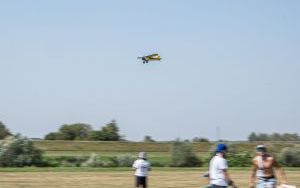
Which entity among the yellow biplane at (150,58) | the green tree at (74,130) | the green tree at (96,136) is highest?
the green tree at (74,130)

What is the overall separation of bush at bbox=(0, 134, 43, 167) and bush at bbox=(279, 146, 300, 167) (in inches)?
808

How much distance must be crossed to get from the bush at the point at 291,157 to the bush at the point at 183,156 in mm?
7261

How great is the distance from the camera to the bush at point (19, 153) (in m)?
51.0

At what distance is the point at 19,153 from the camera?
5206 cm

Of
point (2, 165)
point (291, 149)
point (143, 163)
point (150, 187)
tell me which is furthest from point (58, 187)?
point (291, 149)

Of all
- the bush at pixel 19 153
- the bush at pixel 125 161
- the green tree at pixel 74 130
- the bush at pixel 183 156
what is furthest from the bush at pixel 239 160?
the green tree at pixel 74 130

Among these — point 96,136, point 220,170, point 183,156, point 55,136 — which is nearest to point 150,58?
point 220,170

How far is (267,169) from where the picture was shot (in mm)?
14508

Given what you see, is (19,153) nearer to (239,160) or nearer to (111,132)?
(239,160)

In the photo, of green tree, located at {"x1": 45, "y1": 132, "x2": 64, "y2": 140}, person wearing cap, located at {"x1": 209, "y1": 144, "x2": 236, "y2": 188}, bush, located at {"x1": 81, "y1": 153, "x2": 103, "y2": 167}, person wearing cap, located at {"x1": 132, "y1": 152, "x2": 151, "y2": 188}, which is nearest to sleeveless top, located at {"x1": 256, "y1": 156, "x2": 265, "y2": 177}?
person wearing cap, located at {"x1": 209, "y1": 144, "x2": 236, "y2": 188}

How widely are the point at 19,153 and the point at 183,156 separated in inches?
545

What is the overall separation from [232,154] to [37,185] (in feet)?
106

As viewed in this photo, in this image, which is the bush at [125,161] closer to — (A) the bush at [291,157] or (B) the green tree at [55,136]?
(A) the bush at [291,157]

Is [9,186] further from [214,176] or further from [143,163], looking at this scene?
[214,176]
